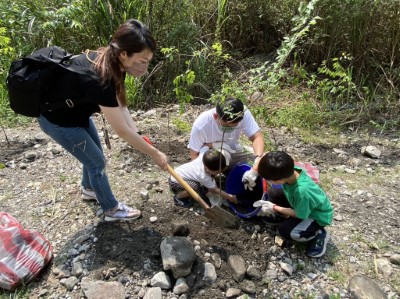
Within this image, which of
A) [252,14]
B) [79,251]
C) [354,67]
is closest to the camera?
[79,251]

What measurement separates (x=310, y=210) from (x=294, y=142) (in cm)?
166

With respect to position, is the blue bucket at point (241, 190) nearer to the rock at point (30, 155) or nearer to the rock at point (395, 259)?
the rock at point (395, 259)

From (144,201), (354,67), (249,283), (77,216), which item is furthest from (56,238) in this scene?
(354,67)

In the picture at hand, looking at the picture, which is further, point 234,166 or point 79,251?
point 234,166

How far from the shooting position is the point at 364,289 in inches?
84.0

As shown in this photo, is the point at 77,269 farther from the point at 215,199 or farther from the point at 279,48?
the point at 279,48

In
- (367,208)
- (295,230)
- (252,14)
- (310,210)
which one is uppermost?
(252,14)

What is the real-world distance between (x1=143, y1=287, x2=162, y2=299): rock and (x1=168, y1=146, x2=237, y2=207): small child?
784mm

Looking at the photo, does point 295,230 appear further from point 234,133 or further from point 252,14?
point 252,14

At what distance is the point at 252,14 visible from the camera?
5.11 m

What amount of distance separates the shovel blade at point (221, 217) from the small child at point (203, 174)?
0.74 feet

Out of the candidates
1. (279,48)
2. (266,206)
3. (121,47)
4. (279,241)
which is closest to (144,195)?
(266,206)

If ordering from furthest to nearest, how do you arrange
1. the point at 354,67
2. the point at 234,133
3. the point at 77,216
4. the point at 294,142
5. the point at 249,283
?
1. the point at 354,67
2. the point at 294,142
3. the point at 234,133
4. the point at 77,216
5. the point at 249,283

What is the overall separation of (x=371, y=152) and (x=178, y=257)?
2.42 meters
